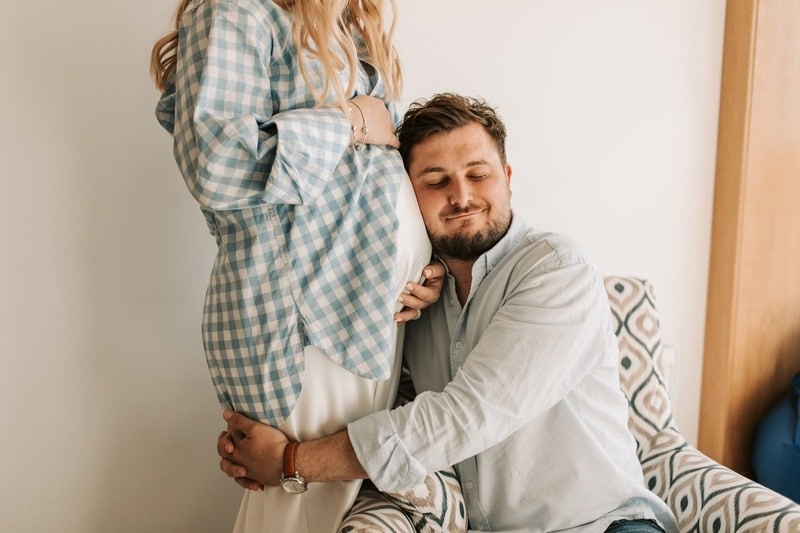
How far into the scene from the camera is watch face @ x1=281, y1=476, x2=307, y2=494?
3.69ft

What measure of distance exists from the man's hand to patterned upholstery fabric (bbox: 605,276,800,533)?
79cm

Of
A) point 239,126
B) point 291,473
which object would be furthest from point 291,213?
point 291,473

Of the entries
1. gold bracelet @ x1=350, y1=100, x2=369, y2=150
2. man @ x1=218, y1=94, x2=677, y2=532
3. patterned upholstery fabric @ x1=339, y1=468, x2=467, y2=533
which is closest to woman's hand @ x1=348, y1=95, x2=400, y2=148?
gold bracelet @ x1=350, y1=100, x2=369, y2=150

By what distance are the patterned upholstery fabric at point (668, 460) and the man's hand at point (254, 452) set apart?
791mm

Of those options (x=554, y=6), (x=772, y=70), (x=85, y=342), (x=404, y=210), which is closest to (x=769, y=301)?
(x=772, y=70)

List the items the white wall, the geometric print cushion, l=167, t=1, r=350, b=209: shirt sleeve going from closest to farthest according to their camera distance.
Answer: l=167, t=1, r=350, b=209: shirt sleeve, the white wall, the geometric print cushion

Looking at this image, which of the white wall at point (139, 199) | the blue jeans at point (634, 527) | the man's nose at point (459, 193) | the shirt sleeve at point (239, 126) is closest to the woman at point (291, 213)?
the shirt sleeve at point (239, 126)

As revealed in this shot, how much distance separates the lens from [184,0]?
3.94ft

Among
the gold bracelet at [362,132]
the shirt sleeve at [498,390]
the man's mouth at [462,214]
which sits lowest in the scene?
the shirt sleeve at [498,390]

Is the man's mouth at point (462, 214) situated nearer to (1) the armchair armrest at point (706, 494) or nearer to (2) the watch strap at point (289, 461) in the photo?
(2) the watch strap at point (289, 461)

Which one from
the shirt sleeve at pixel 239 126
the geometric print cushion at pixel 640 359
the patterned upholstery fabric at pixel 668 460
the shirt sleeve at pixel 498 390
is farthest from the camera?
the geometric print cushion at pixel 640 359

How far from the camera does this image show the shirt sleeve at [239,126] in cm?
102

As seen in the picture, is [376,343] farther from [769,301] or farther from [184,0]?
[769,301]

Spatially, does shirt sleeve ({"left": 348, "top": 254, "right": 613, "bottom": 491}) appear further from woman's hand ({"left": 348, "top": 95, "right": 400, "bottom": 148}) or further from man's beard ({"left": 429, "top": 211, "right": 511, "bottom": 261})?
woman's hand ({"left": 348, "top": 95, "right": 400, "bottom": 148})
